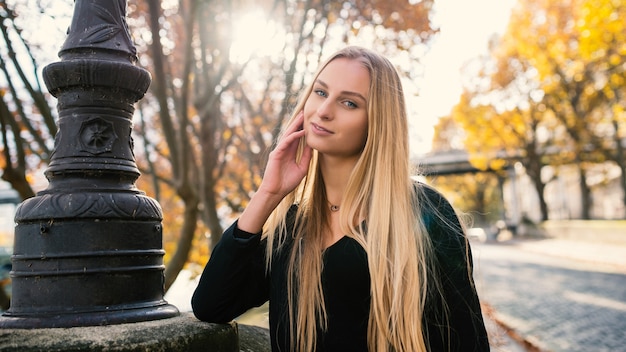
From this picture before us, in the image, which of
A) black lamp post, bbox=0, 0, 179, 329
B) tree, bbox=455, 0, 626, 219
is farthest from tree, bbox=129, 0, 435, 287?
tree, bbox=455, 0, 626, 219

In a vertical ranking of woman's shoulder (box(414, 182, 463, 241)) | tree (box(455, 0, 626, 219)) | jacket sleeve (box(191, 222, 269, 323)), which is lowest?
jacket sleeve (box(191, 222, 269, 323))

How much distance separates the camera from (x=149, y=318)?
8.88 feet

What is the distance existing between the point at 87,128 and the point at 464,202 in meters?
71.7

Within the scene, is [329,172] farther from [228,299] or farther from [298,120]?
[228,299]

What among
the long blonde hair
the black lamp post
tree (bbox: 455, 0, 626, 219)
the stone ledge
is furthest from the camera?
tree (bbox: 455, 0, 626, 219)

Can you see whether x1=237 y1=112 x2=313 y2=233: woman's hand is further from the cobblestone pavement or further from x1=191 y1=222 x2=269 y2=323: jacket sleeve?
the cobblestone pavement

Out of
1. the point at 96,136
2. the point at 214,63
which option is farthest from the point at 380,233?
the point at 214,63

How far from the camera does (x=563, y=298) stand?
12195 mm

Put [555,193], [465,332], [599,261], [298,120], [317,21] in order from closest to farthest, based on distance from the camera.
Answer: [465,332], [298,120], [317,21], [599,261], [555,193]

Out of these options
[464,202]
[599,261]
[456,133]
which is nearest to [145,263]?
[599,261]

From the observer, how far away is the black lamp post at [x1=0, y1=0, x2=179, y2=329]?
101 inches

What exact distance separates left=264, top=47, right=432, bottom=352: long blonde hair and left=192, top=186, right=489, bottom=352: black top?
0.05 metres

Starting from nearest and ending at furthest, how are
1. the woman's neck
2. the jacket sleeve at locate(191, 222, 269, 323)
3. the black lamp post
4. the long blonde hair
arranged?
the black lamp post
the long blonde hair
the jacket sleeve at locate(191, 222, 269, 323)
the woman's neck

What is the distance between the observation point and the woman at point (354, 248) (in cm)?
275
